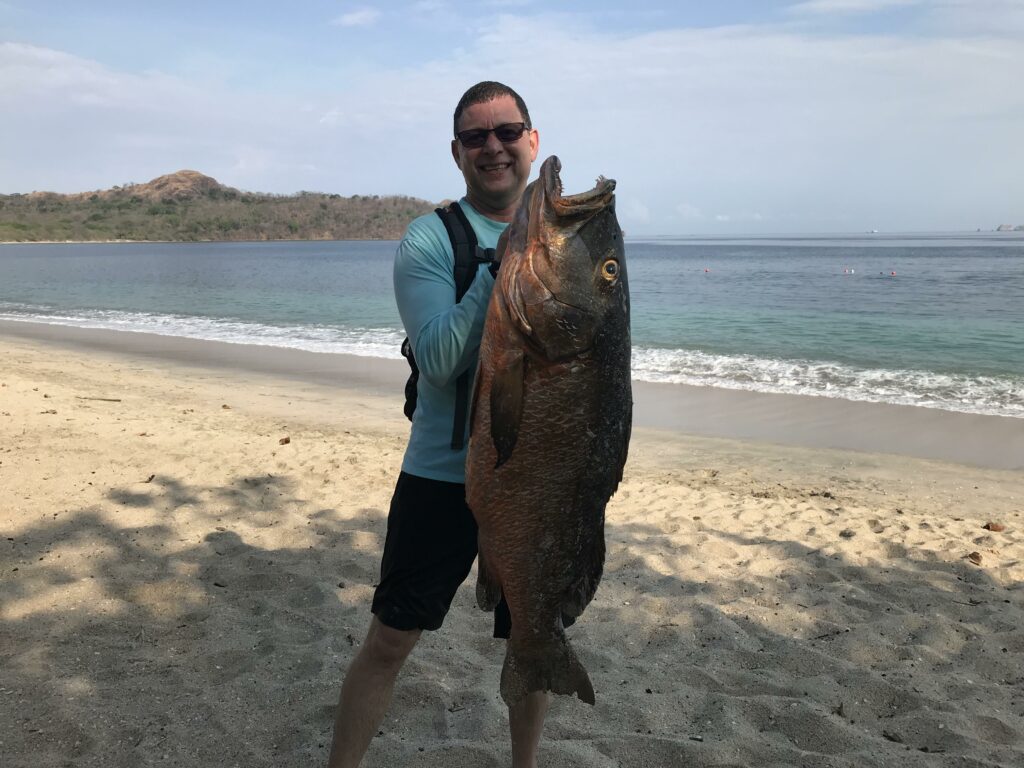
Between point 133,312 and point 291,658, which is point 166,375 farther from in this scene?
point 133,312

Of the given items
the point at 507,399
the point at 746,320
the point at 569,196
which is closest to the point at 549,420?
the point at 507,399

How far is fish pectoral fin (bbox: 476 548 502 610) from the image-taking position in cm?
229

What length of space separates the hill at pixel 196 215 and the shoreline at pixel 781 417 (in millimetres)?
113057

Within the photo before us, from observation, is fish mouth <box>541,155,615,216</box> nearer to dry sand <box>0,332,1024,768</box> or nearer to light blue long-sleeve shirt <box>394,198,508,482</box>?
light blue long-sleeve shirt <box>394,198,508,482</box>

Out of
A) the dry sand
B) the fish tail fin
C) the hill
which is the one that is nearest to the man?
the fish tail fin

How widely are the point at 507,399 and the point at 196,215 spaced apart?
469 ft

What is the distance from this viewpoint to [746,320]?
72.8 feet

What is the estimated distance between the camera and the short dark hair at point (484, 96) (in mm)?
2453

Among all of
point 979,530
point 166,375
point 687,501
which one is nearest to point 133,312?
point 166,375

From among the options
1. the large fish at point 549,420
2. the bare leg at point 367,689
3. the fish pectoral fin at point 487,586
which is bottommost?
the bare leg at point 367,689

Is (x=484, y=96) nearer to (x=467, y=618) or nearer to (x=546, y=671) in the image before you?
(x=546, y=671)

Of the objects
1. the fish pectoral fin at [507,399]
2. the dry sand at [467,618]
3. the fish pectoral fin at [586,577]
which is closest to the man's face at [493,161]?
the fish pectoral fin at [507,399]

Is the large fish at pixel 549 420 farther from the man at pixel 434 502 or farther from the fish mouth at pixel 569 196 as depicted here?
the man at pixel 434 502

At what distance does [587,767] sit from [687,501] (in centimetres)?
381
